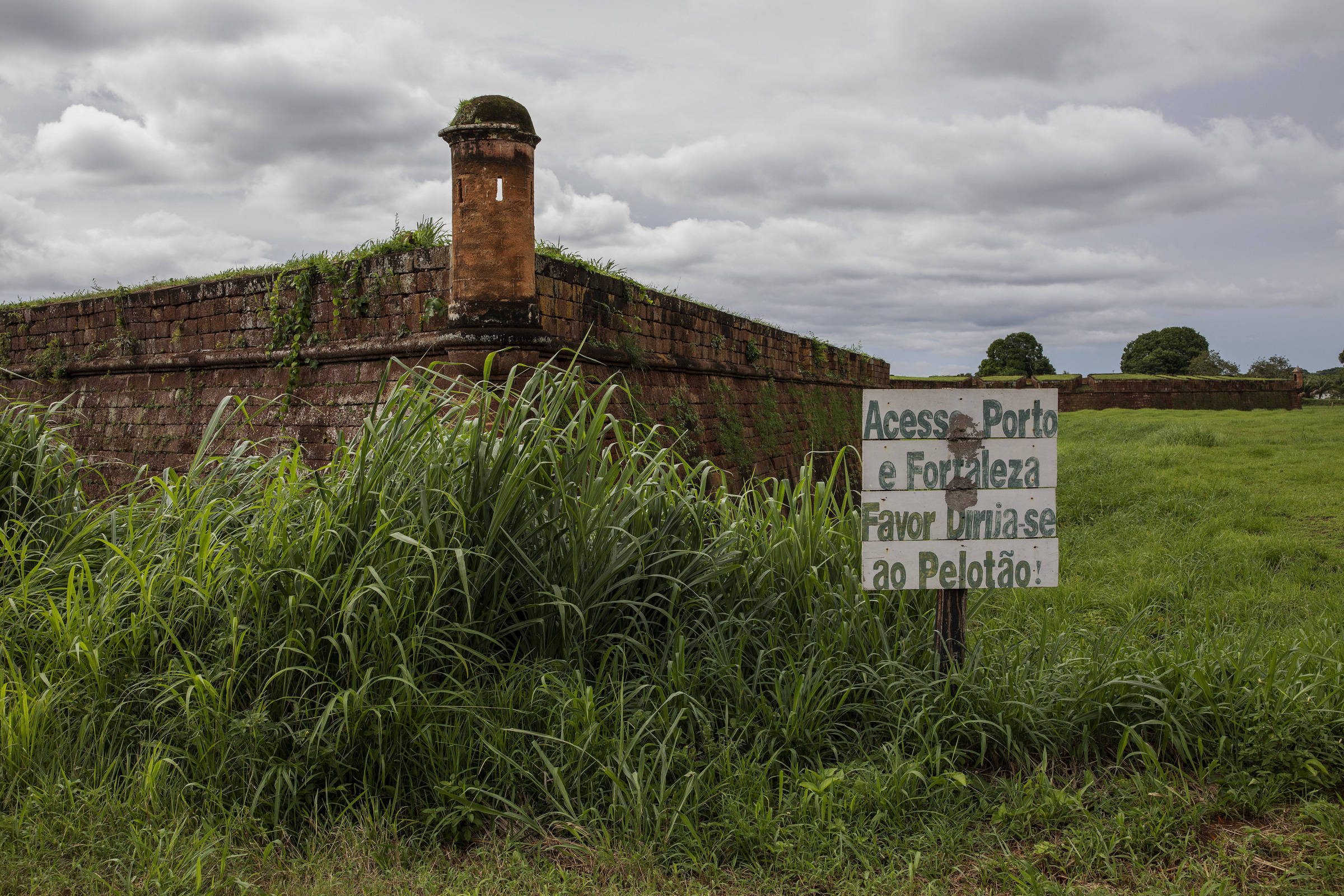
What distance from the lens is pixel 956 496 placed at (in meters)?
3.01

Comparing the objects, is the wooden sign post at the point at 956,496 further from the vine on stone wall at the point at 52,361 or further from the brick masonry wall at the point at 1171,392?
the brick masonry wall at the point at 1171,392

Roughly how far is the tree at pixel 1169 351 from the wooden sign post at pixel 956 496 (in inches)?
2322

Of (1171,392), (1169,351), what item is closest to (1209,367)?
(1169,351)

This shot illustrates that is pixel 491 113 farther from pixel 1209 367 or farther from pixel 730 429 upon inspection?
pixel 1209 367

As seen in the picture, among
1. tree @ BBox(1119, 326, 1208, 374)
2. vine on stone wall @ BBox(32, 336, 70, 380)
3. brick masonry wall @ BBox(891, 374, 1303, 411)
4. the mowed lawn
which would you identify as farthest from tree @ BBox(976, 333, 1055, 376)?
vine on stone wall @ BBox(32, 336, 70, 380)

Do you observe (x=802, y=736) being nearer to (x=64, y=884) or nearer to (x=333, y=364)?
(x=64, y=884)

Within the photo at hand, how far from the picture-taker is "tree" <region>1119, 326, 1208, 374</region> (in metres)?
55.1

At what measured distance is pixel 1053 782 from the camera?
2.63 m

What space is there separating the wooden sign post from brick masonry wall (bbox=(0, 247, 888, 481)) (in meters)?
2.84

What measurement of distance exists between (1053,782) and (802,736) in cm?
81

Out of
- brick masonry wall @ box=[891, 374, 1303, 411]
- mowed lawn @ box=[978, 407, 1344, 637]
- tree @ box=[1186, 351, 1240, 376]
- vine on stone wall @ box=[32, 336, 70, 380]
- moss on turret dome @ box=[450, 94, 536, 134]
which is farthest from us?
tree @ box=[1186, 351, 1240, 376]

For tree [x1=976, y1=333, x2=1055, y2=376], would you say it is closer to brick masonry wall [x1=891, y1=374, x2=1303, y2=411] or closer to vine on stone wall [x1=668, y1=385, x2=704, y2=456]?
brick masonry wall [x1=891, y1=374, x2=1303, y2=411]

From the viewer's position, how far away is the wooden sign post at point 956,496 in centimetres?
297

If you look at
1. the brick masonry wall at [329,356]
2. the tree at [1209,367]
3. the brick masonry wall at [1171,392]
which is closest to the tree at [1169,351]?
the tree at [1209,367]
